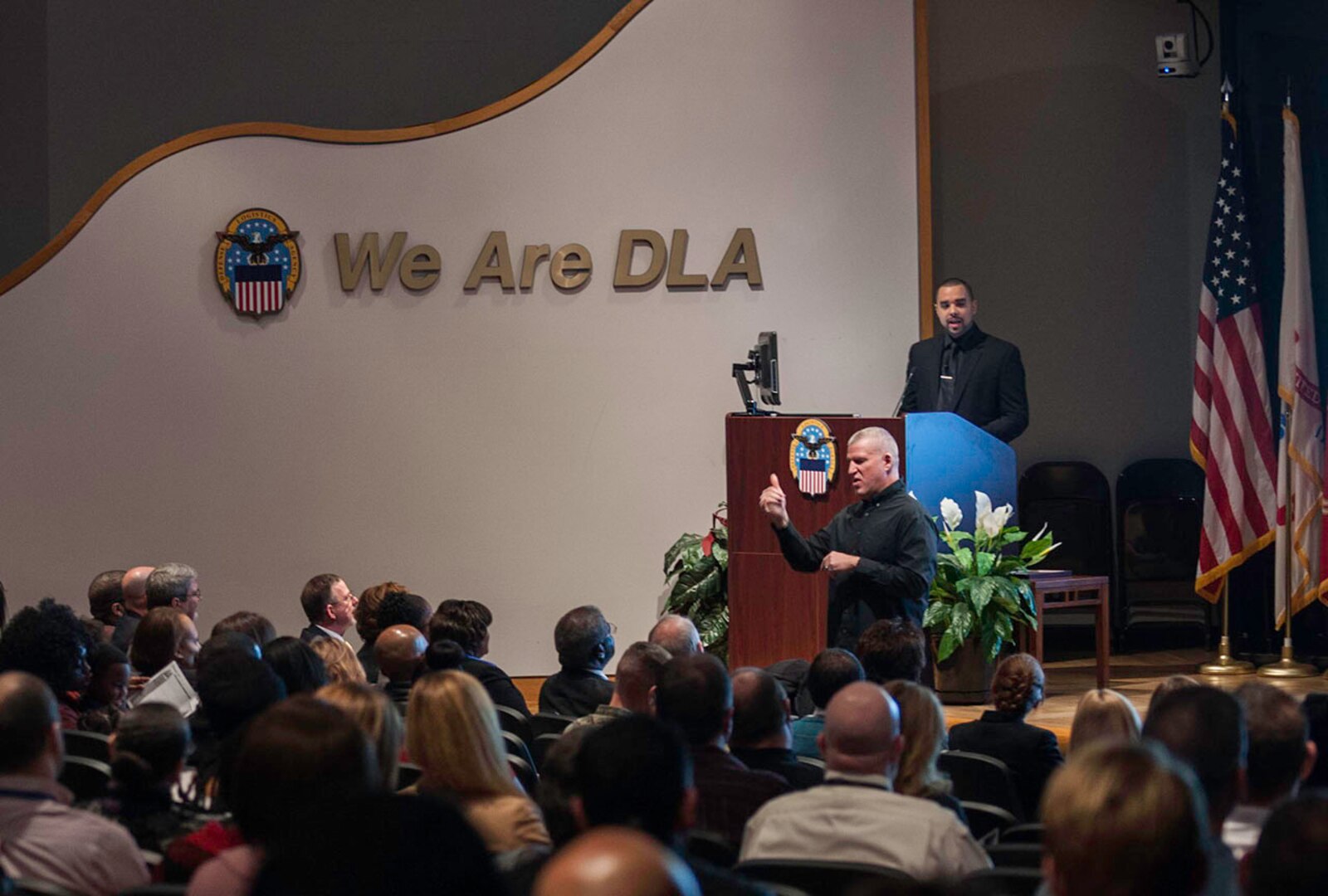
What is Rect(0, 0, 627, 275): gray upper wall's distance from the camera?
975cm

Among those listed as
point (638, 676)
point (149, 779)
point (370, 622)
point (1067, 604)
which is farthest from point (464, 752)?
point (1067, 604)

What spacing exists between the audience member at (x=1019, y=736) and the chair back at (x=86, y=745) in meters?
2.14

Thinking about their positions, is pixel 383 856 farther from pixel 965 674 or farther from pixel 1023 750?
pixel 965 674

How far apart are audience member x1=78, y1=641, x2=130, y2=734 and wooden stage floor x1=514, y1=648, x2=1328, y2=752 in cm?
199

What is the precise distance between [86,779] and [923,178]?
5.81 m

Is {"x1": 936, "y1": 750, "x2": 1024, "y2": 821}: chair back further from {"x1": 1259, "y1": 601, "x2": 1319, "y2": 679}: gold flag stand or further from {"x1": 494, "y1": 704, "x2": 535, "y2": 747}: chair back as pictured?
{"x1": 1259, "y1": 601, "x2": 1319, "y2": 679}: gold flag stand

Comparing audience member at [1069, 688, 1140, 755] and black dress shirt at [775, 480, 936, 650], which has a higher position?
black dress shirt at [775, 480, 936, 650]

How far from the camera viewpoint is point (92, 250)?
855cm

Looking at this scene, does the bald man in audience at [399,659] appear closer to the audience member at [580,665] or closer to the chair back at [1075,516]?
the audience member at [580,665]

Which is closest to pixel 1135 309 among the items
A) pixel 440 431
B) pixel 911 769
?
pixel 440 431

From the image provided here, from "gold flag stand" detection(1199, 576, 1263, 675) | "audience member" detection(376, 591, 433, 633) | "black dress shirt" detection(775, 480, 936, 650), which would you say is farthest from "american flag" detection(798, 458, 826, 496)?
"gold flag stand" detection(1199, 576, 1263, 675)

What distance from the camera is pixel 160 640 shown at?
4965 mm

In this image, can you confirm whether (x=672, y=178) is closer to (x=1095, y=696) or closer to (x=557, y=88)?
(x=557, y=88)

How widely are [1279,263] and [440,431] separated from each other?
4.39 m
